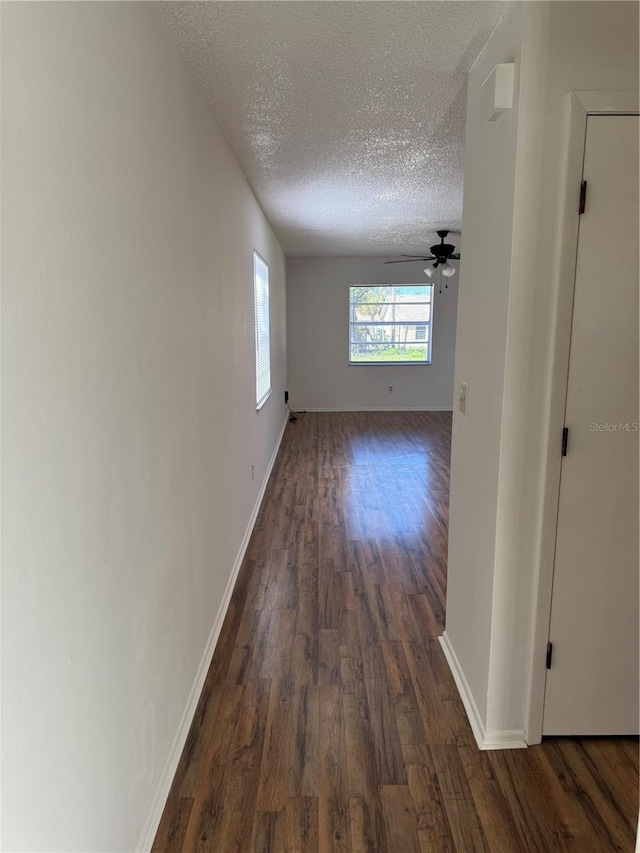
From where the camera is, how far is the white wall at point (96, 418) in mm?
846

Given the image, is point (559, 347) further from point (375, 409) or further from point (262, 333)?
point (375, 409)

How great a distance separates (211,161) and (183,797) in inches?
100

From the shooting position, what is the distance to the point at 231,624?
255 cm

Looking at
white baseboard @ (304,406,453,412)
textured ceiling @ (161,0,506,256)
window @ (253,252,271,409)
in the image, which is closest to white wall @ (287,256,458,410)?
white baseboard @ (304,406,453,412)

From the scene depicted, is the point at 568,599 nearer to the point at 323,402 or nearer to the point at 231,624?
the point at 231,624

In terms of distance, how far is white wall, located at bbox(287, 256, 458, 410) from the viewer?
841 cm

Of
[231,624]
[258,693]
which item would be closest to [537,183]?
[258,693]

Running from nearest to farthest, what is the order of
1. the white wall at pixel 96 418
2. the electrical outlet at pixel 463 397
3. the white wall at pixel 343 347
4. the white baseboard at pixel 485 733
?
the white wall at pixel 96 418 < the white baseboard at pixel 485 733 < the electrical outlet at pixel 463 397 < the white wall at pixel 343 347

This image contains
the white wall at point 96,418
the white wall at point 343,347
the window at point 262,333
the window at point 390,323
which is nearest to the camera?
the white wall at point 96,418

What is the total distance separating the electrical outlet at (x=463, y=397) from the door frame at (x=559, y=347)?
0.46 m

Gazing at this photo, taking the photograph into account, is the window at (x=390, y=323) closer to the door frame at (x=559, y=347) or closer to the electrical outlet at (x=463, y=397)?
the electrical outlet at (x=463, y=397)

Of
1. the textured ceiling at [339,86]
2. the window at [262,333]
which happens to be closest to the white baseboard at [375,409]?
the window at [262,333]

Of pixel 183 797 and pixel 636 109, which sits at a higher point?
pixel 636 109

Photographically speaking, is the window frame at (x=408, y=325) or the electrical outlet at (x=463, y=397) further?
the window frame at (x=408, y=325)
